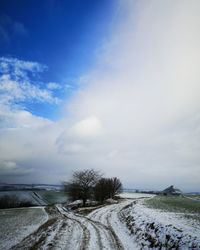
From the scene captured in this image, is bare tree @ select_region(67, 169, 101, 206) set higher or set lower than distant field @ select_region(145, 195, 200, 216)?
higher

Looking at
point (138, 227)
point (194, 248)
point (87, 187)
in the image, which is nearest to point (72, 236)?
point (138, 227)

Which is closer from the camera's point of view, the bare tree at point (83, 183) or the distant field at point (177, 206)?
the distant field at point (177, 206)

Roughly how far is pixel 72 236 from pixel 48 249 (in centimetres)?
433

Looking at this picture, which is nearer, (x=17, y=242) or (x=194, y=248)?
(x=194, y=248)

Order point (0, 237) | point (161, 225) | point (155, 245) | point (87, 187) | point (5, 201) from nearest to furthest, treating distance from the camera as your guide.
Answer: point (155, 245) → point (161, 225) → point (0, 237) → point (87, 187) → point (5, 201)

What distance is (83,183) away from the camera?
67000mm

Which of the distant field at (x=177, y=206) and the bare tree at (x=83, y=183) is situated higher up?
the bare tree at (x=83, y=183)

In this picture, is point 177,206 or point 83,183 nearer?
point 177,206

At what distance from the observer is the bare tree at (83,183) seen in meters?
65.4

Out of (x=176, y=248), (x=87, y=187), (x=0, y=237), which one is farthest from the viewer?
(x=87, y=187)

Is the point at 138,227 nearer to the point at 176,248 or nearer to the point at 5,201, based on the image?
the point at 176,248

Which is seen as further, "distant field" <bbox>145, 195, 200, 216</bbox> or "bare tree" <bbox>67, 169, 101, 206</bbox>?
"bare tree" <bbox>67, 169, 101, 206</bbox>

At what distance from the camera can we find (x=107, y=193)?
280ft

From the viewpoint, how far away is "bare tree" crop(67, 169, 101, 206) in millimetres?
65375
